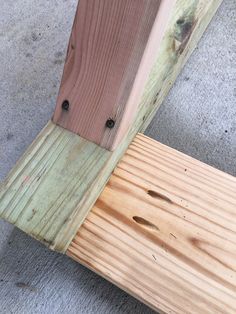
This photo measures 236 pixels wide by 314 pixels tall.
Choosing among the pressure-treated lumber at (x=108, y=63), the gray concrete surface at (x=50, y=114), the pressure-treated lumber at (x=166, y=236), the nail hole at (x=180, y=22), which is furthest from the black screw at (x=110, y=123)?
the gray concrete surface at (x=50, y=114)

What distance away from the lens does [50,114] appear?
4.39ft

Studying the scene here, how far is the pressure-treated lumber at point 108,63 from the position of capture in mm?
546

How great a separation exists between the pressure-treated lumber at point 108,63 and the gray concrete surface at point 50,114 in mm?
491

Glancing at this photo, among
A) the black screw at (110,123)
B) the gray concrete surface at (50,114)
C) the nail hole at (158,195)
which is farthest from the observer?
the gray concrete surface at (50,114)

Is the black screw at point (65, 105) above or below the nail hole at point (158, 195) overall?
above

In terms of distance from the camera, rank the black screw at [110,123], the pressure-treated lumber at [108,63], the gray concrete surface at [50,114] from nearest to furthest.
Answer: the pressure-treated lumber at [108,63]
the black screw at [110,123]
the gray concrete surface at [50,114]

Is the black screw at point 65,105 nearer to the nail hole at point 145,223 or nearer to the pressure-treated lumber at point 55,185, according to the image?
the pressure-treated lumber at point 55,185

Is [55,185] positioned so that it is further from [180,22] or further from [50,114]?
[50,114]

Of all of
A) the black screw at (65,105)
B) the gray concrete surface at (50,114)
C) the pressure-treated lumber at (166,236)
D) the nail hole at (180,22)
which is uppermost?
the nail hole at (180,22)

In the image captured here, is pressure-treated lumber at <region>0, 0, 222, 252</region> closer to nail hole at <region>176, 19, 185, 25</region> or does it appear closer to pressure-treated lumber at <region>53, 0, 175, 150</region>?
pressure-treated lumber at <region>53, 0, 175, 150</region>

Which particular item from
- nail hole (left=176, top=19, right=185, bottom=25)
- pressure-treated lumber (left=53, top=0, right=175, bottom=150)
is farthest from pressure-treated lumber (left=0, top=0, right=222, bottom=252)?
nail hole (left=176, top=19, right=185, bottom=25)

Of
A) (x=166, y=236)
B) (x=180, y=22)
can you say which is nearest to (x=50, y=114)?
(x=180, y=22)

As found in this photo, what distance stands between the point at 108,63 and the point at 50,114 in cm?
76

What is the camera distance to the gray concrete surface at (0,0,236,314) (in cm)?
101
